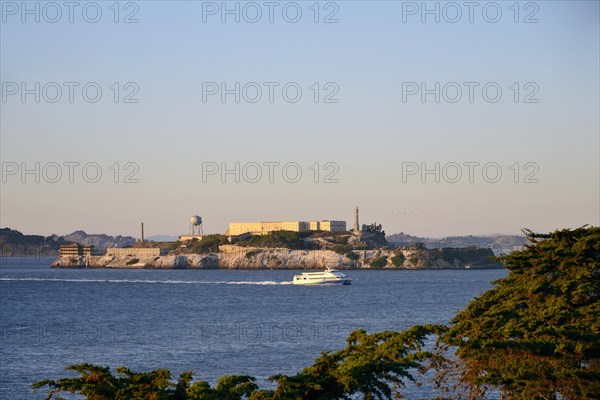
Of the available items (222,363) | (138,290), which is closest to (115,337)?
(222,363)

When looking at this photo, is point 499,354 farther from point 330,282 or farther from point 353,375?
point 330,282

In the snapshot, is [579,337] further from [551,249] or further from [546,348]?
[551,249]

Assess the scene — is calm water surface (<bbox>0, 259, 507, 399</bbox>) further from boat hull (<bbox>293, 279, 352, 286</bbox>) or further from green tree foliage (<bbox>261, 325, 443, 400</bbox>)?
green tree foliage (<bbox>261, 325, 443, 400</bbox>)

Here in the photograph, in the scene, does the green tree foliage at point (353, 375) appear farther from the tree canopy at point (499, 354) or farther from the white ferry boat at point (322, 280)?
the white ferry boat at point (322, 280)

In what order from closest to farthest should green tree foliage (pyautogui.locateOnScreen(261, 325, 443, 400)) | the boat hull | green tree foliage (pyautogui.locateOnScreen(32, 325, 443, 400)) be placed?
green tree foliage (pyautogui.locateOnScreen(32, 325, 443, 400)), green tree foliage (pyautogui.locateOnScreen(261, 325, 443, 400)), the boat hull

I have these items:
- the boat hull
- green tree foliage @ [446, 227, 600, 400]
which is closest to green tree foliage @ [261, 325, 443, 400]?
green tree foliage @ [446, 227, 600, 400]
